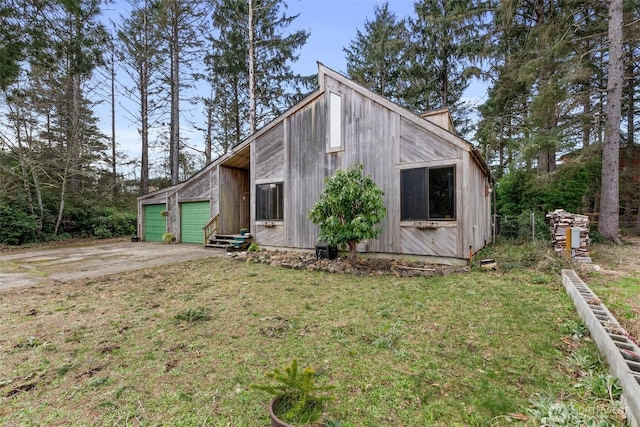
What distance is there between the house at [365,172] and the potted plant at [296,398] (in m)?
5.47

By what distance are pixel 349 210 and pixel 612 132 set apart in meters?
10.1

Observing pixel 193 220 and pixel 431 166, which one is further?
pixel 193 220

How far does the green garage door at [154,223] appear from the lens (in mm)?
13086

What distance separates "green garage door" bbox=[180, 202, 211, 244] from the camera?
11.7 metres

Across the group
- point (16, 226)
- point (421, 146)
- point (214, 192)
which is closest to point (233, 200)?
point (214, 192)

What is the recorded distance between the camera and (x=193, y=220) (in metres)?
12.1

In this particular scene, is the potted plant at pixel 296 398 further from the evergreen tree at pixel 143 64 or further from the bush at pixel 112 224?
the evergreen tree at pixel 143 64

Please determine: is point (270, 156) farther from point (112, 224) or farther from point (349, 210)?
point (112, 224)

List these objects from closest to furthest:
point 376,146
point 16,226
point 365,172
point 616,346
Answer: point 616,346
point 376,146
point 365,172
point 16,226

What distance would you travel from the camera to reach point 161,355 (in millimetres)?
2721

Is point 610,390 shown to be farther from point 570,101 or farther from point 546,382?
point 570,101

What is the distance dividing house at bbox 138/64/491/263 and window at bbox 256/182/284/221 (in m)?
0.03

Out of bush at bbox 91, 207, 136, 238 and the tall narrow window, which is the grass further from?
bush at bbox 91, 207, 136, 238

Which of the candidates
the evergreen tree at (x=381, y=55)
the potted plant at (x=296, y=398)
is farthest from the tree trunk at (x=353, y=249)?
the evergreen tree at (x=381, y=55)
